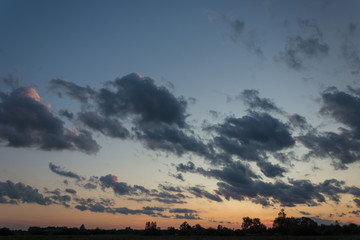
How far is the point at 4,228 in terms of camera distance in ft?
600
